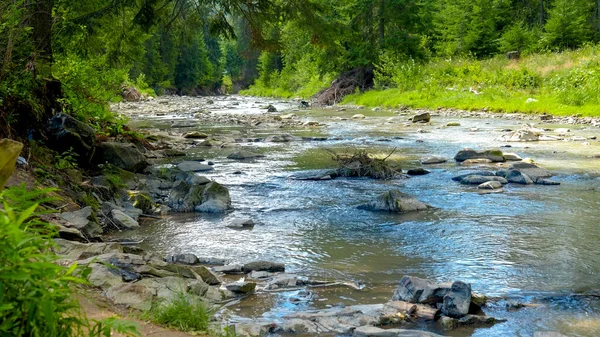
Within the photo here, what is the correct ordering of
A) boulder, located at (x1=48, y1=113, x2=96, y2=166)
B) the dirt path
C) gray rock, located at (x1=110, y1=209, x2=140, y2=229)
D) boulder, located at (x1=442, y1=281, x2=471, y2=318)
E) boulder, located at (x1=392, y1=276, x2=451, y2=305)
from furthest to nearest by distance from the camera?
boulder, located at (x1=48, y1=113, x2=96, y2=166)
gray rock, located at (x1=110, y1=209, x2=140, y2=229)
boulder, located at (x1=392, y1=276, x2=451, y2=305)
boulder, located at (x1=442, y1=281, x2=471, y2=318)
the dirt path

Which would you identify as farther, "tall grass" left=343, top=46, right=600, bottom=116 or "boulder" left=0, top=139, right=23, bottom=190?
"tall grass" left=343, top=46, right=600, bottom=116

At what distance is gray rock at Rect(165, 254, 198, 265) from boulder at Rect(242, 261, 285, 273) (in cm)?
58

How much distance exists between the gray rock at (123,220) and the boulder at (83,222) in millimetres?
537

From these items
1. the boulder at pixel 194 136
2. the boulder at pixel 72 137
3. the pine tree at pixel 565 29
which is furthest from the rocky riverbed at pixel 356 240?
the pine tree at pixel 565 29

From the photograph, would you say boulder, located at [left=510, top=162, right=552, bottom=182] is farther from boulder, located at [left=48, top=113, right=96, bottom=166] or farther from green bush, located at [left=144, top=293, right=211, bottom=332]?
green bush, located at [left=144, top=293, right=211, bottom=332]

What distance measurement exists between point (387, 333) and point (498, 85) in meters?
28.7

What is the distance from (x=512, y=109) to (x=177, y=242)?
71.4 feet

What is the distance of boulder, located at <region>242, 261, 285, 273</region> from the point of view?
244 inches

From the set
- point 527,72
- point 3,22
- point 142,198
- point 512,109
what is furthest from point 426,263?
point 527,72

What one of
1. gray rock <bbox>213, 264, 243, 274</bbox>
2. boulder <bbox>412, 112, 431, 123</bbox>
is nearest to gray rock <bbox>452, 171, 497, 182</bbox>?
gray rock <bbox>213, 264, 243, 274</bbox>

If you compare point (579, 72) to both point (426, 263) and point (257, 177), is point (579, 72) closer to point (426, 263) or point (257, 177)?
point (257, 177)

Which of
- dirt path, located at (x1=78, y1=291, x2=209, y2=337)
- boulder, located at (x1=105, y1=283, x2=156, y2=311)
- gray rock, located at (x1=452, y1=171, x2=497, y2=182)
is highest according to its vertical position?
dirt path, located at (x1=78, y1=291, x2=209, y2=337)

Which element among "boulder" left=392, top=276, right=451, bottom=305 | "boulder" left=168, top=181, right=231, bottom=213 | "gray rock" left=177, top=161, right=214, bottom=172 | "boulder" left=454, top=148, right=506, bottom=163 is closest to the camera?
"boulder" left=392, top=276, right=451, bottom=305

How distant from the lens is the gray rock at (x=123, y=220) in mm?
8078
